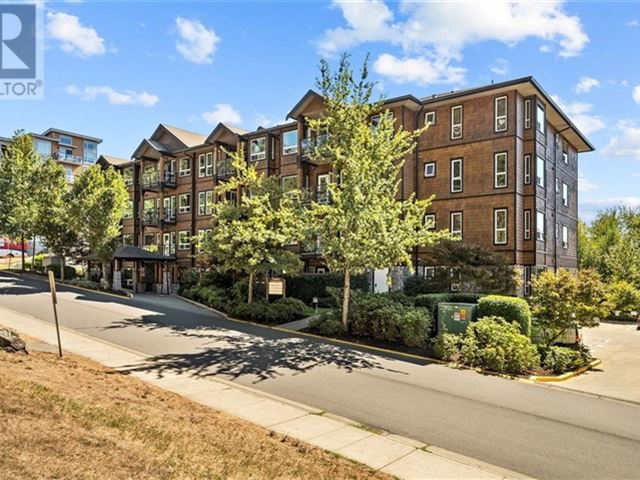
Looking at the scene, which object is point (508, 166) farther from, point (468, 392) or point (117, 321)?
point (117, 321)

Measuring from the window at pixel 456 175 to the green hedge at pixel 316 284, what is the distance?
7613 millimetres

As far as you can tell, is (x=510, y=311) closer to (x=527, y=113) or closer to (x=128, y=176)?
(x=527, y=113)

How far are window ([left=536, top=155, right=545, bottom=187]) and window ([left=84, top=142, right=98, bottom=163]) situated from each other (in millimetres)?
70251

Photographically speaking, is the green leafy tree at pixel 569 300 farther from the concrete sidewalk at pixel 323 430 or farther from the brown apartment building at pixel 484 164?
the brown apartment building at pixel 484 164

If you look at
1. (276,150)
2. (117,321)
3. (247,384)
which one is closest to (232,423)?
(247,384)

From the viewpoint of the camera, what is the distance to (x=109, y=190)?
33906mm

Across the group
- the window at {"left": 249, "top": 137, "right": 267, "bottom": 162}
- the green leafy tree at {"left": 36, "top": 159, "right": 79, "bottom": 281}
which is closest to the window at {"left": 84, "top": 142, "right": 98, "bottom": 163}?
the green leafy tree at {"left": 36, "top": 159, "right": 79, "bottom": 281}

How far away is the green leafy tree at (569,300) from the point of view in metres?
14.5

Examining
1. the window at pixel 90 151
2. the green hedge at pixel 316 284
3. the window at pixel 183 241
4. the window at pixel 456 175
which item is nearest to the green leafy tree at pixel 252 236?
the green hedge at pixel 316 284

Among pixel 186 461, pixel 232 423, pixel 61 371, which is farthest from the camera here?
pixel 61 371

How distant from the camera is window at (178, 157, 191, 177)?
41188mm

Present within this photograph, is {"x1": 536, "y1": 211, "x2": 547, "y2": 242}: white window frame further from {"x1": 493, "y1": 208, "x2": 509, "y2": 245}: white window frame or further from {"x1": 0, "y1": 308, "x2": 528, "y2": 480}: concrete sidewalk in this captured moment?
{"x1": 0, "y1": 308, "x2": 528, "y2": 480}: concrete sidewalk

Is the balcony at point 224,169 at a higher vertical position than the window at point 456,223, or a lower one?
higher

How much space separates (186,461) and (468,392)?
7679 mm
